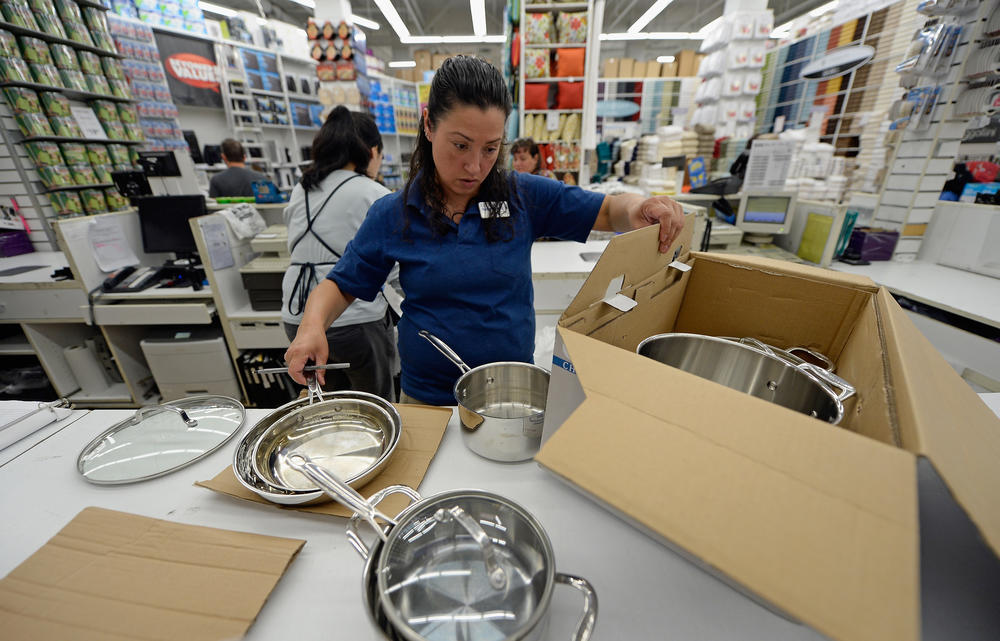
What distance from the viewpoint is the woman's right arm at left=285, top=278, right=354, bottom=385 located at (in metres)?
0.87

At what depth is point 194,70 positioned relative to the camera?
5.92 metres

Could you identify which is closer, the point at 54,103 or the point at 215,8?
the point at 54,103

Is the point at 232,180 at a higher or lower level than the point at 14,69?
lower

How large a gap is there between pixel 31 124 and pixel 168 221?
1683 mm

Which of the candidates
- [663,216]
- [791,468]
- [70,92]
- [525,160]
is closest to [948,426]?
[791,468]

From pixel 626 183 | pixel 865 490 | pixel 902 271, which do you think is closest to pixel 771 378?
pixel 865 490

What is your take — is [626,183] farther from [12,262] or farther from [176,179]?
[12,262]

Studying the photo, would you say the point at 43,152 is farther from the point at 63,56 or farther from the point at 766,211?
the point at 766,211

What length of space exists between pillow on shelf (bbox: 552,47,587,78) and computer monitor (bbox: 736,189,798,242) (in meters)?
1.97

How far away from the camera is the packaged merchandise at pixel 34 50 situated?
9.68 ft

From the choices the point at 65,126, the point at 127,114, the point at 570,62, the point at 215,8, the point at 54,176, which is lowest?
the point at 54,176

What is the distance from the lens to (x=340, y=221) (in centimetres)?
170

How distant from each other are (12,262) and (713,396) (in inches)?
186

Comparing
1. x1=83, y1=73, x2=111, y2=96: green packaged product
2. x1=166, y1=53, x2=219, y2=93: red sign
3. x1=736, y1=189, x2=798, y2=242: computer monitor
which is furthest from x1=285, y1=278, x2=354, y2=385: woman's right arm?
x1=166, y1=53, x2=219, y2=93: red sign
